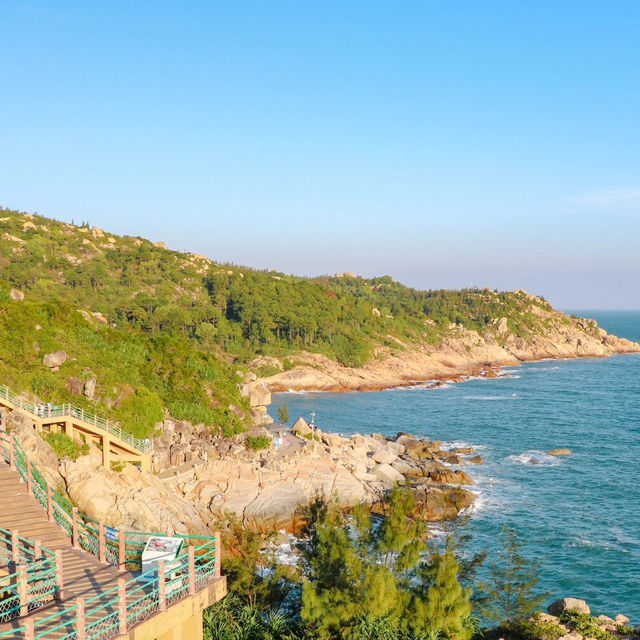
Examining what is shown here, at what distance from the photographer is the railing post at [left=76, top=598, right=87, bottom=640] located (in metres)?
10.9

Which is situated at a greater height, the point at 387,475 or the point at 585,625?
the point at 387,475

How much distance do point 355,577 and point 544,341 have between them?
13138 cm

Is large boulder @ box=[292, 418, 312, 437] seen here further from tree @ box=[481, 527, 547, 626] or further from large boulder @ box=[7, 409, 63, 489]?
tree @ box=[481, 527, 547, 626]

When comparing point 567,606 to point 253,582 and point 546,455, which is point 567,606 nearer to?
point 253,582

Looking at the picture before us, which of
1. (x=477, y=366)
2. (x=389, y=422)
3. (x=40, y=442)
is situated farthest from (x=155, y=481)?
(x=477, y=366)

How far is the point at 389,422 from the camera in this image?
71.1 meters

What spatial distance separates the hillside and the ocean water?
1550cm

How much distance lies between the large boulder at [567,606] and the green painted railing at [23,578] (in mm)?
22313

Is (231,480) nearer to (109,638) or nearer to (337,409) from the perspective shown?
(109,638)

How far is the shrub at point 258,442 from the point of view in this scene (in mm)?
45938

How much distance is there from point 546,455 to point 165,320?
70.6 metres

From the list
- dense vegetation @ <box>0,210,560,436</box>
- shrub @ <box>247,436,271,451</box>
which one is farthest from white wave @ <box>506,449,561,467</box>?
dense vegetation @ <box>0,210,560,436</box>

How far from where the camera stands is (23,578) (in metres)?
12.1

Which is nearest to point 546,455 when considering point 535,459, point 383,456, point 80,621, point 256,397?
point 535,459
